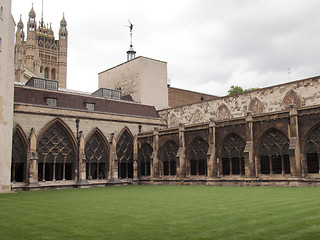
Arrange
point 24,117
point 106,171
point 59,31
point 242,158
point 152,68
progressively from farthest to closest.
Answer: point 59,31 → point 152,68 → point 106,171 → point 24,117 → point 242,158

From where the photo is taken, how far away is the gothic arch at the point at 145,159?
35625mm

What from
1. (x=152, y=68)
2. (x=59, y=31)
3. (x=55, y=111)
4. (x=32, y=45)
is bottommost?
(x=55, y=111)

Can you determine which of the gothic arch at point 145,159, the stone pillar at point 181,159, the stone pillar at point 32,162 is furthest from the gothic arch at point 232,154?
the stone pillar at point 32,162

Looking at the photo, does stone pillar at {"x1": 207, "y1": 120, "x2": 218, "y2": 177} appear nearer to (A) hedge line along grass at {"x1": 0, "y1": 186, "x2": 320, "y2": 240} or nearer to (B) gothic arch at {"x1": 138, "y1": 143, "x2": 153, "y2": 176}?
(B) gothic arch at {"x1": 138, "y1": 143, "x2": 153, "y2": 176}

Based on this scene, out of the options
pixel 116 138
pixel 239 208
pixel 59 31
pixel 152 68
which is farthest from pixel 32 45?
pixel 239 208

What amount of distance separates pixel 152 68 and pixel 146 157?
13.9 m

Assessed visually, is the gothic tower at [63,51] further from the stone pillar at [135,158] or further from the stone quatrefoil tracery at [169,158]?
the stone quatrefoil tracery at [169,158]

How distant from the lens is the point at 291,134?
2353cm

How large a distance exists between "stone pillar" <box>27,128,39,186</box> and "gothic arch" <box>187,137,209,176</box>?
12957 millimetres

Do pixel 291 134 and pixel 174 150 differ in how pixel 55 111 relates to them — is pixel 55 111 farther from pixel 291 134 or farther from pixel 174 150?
pixel 291 134

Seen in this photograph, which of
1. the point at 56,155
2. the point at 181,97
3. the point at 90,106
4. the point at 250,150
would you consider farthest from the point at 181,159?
Result: the point at 181,97

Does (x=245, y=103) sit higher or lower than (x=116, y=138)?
higher

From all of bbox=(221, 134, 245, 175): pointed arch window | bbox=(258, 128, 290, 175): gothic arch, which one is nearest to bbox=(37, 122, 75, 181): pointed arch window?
bbox=(221, 134, 245, 175): pointed arch window

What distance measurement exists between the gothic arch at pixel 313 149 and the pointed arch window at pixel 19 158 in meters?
21.9
